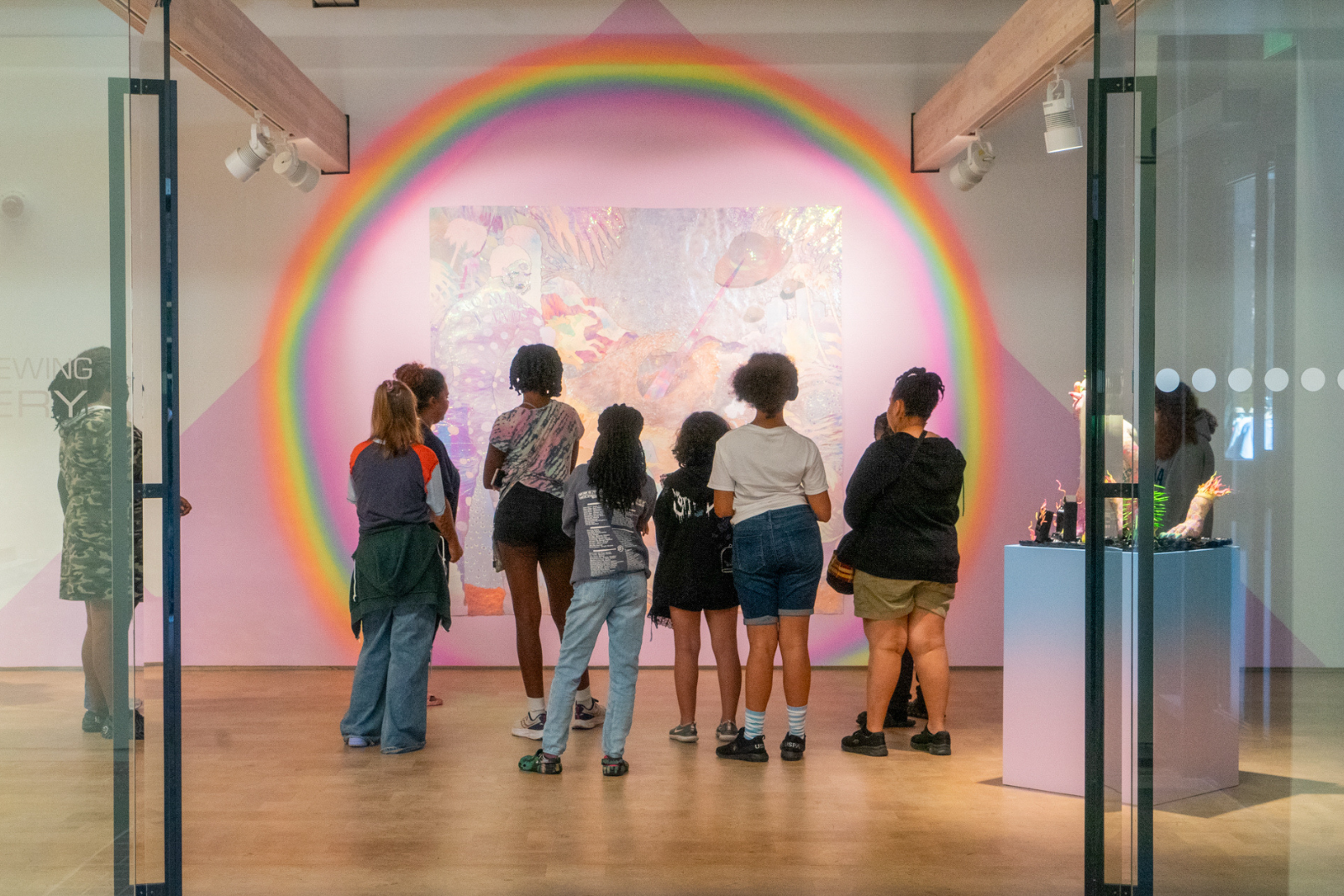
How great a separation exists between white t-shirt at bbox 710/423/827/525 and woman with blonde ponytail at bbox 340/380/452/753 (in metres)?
1.12

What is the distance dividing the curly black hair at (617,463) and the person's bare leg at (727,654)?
657mm

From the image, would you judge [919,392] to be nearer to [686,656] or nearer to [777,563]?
[777,563]

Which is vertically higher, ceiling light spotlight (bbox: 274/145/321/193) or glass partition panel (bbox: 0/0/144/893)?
ceiling light spotlight (bbox: 274/145/321/193)

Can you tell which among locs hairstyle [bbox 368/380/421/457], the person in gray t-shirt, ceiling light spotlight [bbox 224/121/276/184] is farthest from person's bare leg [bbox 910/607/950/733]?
ceiling light spotlight [bbox 224/121/276/184]

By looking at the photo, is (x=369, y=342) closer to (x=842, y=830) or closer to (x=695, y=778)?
(x=695, y=778)

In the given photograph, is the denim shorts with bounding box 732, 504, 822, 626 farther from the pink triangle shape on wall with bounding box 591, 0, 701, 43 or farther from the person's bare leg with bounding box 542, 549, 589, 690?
the pink triangle shape on wall with bounding box 591, 0, 701, 43

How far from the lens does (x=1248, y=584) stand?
2229mm

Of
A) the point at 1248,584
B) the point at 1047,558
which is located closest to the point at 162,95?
the point at 1248,584

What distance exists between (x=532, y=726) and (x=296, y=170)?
293cm

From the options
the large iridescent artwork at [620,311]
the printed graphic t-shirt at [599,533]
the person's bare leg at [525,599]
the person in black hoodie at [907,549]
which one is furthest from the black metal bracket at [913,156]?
the person's bare leg at [525,599]

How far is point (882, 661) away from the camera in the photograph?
411 cm

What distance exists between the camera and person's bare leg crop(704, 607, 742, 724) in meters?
4.11

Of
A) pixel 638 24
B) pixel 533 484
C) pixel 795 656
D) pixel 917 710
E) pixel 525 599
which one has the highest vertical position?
pixel 638 24

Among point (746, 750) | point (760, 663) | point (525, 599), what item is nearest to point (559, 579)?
point (525, 599)
